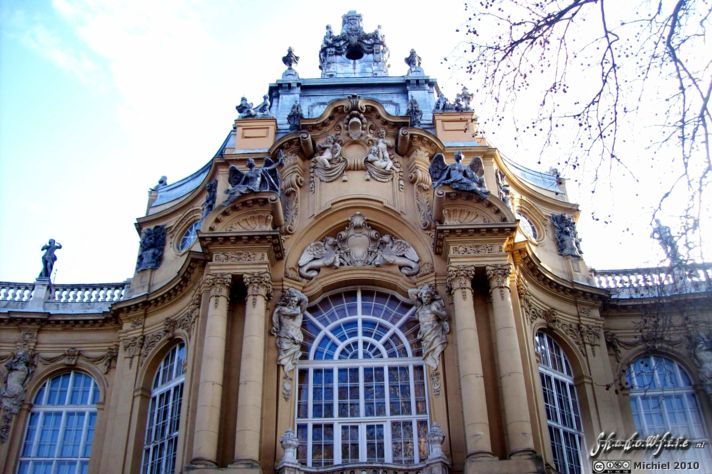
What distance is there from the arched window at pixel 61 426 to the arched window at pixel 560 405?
39.3ft

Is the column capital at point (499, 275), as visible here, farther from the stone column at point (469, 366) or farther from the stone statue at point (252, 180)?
the stone statue at point (252, 180)

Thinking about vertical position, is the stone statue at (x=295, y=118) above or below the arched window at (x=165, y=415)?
above

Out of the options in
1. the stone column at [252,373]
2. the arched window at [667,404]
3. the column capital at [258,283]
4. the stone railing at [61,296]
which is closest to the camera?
the stone column at [252,373]

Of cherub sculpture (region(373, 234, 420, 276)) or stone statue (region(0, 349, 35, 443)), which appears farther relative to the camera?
stone statue (region(0, 349, 35, 443))

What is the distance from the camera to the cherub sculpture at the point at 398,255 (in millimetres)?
18016

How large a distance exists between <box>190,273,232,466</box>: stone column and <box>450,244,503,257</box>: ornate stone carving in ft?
17.7

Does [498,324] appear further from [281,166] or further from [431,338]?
[281,166]

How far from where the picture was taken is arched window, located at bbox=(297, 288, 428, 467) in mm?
15930

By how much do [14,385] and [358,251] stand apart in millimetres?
10297

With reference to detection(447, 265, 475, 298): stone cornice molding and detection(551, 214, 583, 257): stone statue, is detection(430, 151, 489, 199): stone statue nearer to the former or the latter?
detection(447, 265, 475, 298): stone cornice molding

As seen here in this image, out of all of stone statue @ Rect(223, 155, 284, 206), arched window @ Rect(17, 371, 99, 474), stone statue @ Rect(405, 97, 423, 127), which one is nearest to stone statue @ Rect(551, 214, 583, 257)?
stone statue @ Rect(405, 97, 423, 127)

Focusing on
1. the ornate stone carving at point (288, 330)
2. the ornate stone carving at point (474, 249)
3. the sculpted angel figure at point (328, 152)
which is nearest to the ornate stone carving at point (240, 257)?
the ornate stone carving at point (288, 330)

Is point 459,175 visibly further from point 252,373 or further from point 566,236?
point 252,373

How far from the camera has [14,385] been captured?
19922mm
